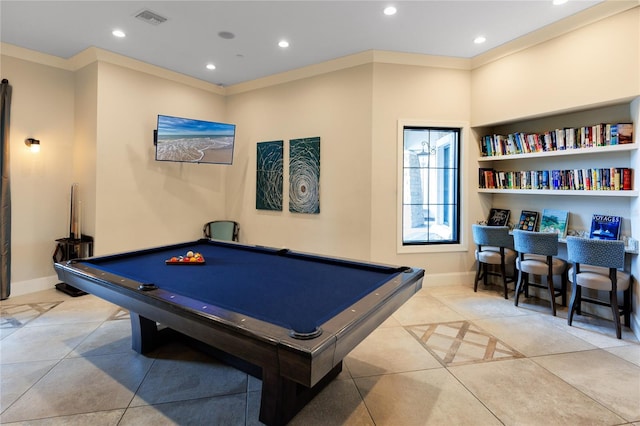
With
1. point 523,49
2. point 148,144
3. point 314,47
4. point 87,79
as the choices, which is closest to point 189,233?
point 148,144

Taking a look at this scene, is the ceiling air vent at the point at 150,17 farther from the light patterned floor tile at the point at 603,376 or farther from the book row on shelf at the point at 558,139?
the light patterned floor tile at the point at 603,376

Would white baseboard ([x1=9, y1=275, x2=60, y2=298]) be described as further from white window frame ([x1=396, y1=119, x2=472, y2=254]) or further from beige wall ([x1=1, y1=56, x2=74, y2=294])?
white window frame ([x1=396, y1=119, x2=472, y2=254])

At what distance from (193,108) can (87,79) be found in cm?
144

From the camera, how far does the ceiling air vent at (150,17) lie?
11.3ft

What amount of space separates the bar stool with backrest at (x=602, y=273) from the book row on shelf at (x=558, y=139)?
3.70 ft

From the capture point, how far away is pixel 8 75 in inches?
162

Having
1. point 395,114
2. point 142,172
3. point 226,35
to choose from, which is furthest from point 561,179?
point 142,172

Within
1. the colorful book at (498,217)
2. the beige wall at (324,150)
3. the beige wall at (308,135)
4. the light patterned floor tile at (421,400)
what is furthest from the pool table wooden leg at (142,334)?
the colorful book at (498,217)

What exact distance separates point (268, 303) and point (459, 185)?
3.90 meters

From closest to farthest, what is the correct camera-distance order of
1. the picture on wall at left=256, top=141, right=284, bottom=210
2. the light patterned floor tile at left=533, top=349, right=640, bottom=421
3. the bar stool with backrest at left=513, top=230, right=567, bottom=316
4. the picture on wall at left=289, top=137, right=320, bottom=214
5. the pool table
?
the pool table < the light patterned floor tile at left=533, top=349, right=640, bottom=421 < the bar stool with backrest at left=513, top=230, right=567, bottom=316 < the picture on wall at left=289, top=137, right=320, bottom=214 < the picture on wall at left=256, top=141, right=284, bottom=210

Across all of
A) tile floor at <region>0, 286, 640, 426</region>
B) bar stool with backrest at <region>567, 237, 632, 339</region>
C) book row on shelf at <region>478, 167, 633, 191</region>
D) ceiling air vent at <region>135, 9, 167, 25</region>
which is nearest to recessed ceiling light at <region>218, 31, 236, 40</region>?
ceiling air vent at <region>135, 9, 167, 25</region>

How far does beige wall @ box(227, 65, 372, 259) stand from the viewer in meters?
4.47

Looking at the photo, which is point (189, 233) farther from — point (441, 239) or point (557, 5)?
point (557, 5)

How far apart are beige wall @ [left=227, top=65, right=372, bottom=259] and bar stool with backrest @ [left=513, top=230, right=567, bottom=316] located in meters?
1.84
